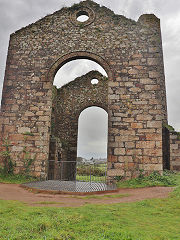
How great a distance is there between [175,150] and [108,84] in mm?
4700

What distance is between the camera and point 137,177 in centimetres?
887

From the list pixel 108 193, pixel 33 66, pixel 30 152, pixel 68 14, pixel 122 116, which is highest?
pixel 68 14

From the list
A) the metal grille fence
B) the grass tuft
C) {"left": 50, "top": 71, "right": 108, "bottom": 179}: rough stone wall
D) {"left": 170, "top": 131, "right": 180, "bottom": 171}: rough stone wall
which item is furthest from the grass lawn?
{"left": 50, "top": 71, "right": 108, "bottom": 179}: rough stone wall

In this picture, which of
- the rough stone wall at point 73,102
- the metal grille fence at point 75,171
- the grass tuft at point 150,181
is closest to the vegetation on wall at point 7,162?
the metal grille fence at point 75,171

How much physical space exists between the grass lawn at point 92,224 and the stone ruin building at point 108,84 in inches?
179

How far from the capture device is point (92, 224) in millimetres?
3564

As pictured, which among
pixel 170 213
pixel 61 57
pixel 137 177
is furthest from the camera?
pixel 61 57

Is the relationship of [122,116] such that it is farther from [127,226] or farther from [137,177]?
[127,226]

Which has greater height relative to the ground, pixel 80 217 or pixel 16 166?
pixel 16 166

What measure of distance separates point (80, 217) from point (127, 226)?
A: 0.83 m

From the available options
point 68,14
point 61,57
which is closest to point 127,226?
point 61,57

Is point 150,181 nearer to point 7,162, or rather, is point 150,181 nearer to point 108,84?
point 108,84

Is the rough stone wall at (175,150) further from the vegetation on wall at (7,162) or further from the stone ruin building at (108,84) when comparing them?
the vegetation on wall at (7,162)

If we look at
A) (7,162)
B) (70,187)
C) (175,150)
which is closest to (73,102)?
(7,162)
